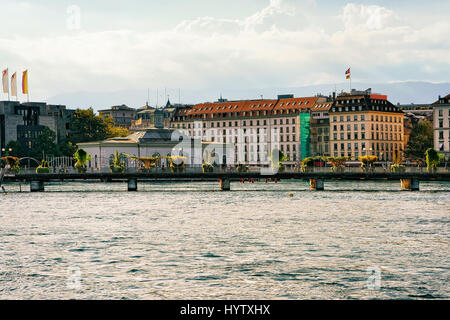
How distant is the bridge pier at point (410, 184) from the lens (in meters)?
91.9

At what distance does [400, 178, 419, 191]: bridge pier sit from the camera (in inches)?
3620

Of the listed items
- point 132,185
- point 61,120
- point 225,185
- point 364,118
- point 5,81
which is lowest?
point 225,185

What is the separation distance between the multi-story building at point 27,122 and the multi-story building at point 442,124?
8813 centimetres

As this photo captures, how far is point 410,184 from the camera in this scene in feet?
305

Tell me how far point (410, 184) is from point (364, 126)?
80878 mm

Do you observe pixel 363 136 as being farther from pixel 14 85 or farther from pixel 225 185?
pixel 225 185

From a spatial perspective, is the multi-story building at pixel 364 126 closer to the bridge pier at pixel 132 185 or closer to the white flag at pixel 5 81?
the white flag at pixel 5 81

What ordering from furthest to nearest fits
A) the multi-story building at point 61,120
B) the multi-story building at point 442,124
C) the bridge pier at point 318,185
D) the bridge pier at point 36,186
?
the multi-story building at point 61,120, the multi-story building at point 442,124, the bridge pier at point 36,186, the bridge pier at point 318,185

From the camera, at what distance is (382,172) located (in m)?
93.1

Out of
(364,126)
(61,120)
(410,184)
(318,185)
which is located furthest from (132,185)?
(61,120)

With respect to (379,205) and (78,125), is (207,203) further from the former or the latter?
(78,125)

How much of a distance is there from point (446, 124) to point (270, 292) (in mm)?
130248

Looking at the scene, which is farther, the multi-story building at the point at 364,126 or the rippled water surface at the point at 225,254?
the multi-story building at the point at 364,126

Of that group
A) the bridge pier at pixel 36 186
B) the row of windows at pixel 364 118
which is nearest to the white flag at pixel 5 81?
the bridge pier at pixel 36 186
